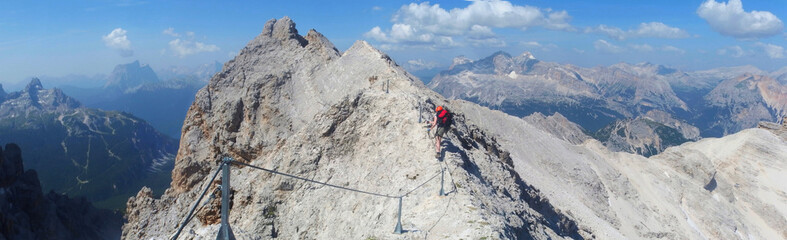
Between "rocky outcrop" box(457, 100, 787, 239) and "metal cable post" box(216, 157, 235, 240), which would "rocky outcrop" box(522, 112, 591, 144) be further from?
"metal cable post" box(216, 157, 235, 240)

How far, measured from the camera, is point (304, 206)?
61.7 ft

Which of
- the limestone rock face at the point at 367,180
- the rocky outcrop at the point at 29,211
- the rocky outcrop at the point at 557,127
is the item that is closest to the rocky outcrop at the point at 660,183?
the limestone rock face at the point at 367,180

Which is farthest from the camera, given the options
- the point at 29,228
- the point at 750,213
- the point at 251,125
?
the point at 750,213

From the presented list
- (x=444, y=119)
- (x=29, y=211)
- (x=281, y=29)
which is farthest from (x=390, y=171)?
(x=29, y=211)

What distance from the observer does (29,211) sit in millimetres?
56625

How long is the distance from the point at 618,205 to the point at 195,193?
156ft

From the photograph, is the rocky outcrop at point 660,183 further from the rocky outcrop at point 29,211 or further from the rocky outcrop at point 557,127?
the rocky outcrop at point 557,127

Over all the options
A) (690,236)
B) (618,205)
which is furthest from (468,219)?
(690,236)

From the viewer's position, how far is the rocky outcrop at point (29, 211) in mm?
48378

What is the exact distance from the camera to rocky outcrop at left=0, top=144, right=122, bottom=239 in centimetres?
4838

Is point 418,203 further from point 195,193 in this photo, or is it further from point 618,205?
point 618,205

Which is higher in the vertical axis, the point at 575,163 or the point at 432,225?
the point at 432,225

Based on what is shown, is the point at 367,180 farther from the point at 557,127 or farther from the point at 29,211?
the point at 557,127

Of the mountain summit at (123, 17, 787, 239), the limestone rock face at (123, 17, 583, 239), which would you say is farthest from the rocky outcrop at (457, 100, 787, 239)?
the limestone rock face at (123, 17, 583, 239)
